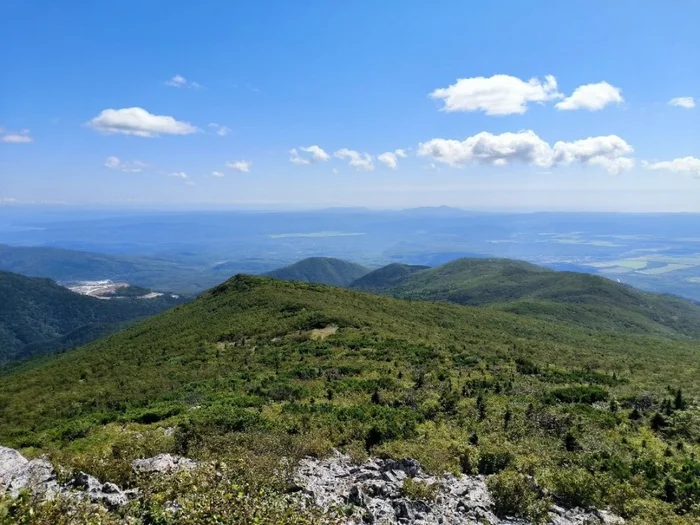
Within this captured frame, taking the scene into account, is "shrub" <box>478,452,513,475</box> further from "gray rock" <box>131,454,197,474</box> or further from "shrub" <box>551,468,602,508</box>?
"gray rock" <box>131,454,197,474</box>

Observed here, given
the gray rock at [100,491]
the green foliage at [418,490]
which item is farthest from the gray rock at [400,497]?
the gray rock at [100,491]

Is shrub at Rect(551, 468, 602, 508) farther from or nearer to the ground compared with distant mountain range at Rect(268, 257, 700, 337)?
farther from the ground

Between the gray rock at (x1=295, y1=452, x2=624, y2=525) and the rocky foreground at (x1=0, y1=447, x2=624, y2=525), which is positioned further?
the gray rock at (x1=295, y1=452, x2=624, y2=525)

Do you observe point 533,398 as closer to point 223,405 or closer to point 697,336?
point 223,405

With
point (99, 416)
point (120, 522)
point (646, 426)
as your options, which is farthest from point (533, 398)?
point (99, 416)

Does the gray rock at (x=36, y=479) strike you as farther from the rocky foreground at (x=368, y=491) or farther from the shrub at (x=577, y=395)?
the shrub at (x=577, y=395)

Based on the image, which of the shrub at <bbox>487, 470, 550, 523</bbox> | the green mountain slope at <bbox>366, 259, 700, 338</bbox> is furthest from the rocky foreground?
the green mountain slope at <bbox>366, 259, 700, 338</bbox>

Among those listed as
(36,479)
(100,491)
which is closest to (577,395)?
(100,491)
